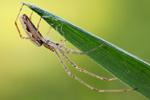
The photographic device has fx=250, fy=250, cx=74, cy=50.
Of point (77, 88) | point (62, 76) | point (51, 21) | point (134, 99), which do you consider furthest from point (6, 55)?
point (51, 21)

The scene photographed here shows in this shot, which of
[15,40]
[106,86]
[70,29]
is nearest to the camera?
[70,29]

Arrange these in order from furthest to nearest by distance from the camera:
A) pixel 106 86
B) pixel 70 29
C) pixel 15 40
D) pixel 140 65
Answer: pixel 15 40
pixel 106 86
pixel 70 29
pixel 140 65

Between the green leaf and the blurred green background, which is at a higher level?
the green leaf

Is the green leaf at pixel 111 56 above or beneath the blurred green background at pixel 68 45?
above

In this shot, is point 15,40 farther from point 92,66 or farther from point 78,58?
point 92,66

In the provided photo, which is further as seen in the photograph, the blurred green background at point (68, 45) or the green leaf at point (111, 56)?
the blurred green background at point (68, 45)

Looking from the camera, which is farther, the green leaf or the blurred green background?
the blurred green background
